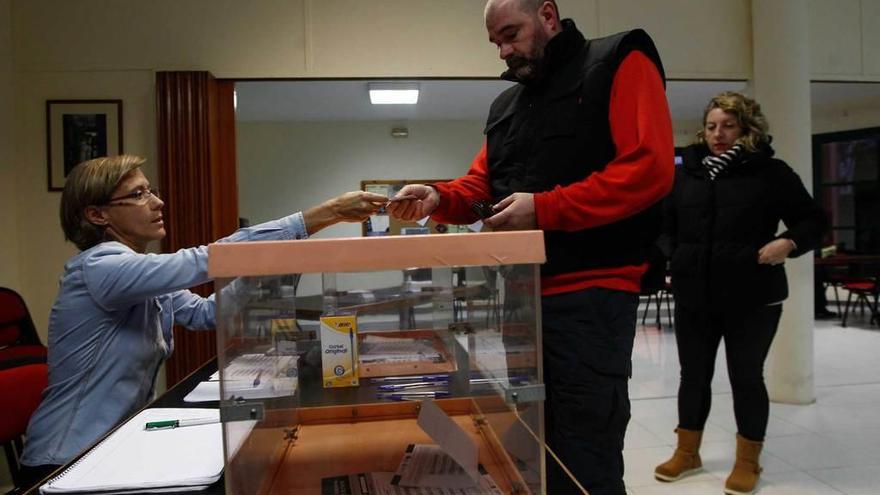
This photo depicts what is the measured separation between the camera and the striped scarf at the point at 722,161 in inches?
90.2

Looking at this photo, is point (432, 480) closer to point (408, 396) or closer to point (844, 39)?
point (408, 396)

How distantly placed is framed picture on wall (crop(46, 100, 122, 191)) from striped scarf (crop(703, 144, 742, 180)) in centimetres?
300

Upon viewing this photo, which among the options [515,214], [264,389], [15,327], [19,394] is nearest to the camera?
[264,389]

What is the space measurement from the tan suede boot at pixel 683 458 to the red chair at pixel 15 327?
105 inches

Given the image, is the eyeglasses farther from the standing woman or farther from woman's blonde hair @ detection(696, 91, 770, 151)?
woman's blonde hair @ detection(696, 91, 770, 151)

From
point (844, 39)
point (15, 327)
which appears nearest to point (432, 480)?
point (15, 327)

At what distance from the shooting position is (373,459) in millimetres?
825

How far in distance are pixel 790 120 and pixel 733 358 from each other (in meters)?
1.94

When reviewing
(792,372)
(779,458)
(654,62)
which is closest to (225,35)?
(654,62)

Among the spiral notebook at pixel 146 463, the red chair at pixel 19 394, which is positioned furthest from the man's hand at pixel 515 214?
the red chair at pixel 19 394

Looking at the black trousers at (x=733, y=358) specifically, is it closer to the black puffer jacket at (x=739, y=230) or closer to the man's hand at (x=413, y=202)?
the black puffer jacket at (x=739, y=230)

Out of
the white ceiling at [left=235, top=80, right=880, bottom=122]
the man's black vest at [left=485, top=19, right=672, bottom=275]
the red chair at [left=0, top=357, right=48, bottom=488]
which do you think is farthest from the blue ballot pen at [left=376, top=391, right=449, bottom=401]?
the white ceiling at [left=235, top=80, right=880, bottom=122]

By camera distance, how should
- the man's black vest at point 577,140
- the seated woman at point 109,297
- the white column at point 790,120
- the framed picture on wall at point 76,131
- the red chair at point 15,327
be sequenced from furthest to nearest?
the white column at point 790,120, the framed picture on wall at point 76,131, the red chair at point 15,327, the seated woman at point 109,297, the man's black vest at point 577,140

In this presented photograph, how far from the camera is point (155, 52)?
322 cm
